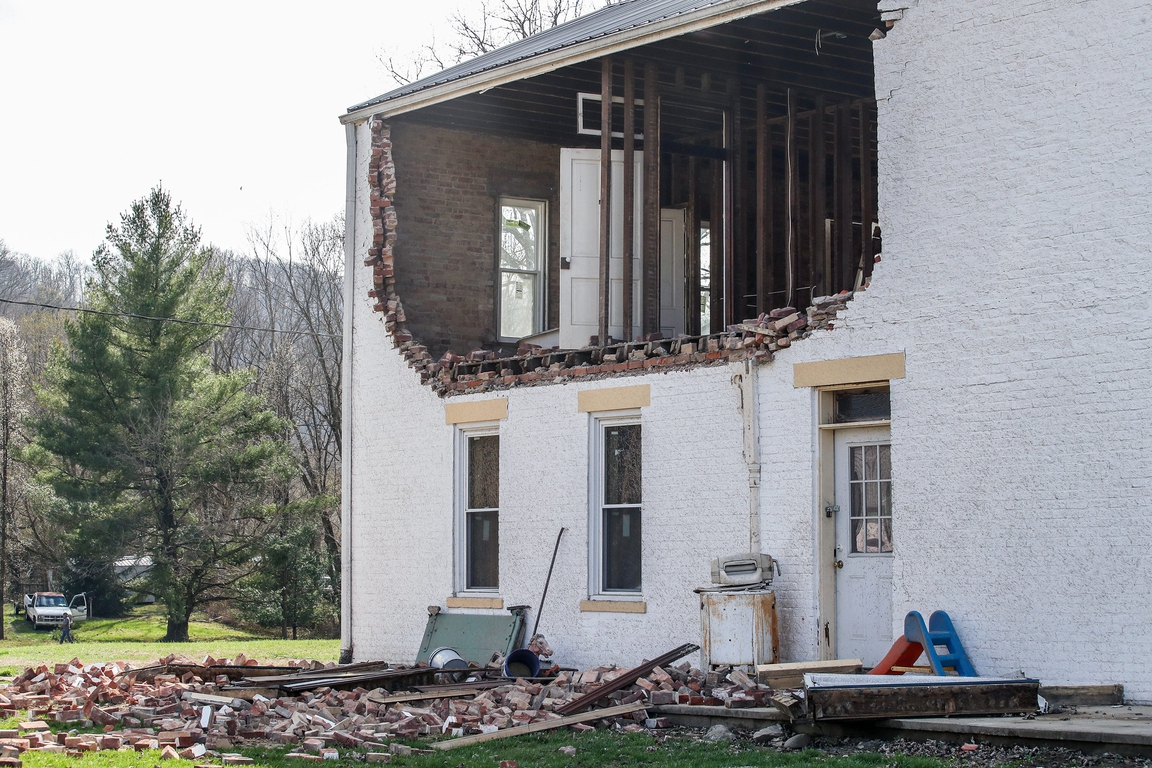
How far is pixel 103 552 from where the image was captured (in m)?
32.9

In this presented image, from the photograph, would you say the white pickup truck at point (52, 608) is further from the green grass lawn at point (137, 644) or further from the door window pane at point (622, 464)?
the door window pane at point (622, 464)

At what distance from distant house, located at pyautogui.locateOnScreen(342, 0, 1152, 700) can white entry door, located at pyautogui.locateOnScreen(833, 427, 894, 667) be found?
3 cm

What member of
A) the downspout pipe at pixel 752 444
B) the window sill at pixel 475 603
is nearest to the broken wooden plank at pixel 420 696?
the window sill at pixel 475 603

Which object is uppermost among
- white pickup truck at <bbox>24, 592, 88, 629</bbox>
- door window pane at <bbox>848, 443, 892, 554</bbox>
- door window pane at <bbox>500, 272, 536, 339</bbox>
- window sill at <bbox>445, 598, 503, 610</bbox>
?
door window pane at <bbox>500, 272, 536, 339</bbox>

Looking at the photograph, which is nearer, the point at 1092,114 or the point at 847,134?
the point at 1092,114

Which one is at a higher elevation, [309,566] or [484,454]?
[484,454]

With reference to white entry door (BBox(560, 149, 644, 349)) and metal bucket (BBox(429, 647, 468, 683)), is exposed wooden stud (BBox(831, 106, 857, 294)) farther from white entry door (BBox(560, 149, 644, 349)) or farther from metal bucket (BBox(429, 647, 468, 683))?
metal bucket (BBox(429, 647, 468, 683))

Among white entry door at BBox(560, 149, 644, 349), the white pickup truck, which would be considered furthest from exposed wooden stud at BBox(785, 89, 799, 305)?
the white pickup truck

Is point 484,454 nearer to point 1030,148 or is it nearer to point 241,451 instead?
point 1030,148

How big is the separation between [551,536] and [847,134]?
5.83 metres

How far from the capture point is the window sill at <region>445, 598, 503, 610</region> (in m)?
14.0

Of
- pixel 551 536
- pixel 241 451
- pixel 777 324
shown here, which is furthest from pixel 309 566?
pixel 777 324

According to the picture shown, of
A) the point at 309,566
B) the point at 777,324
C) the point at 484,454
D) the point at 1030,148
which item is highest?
the point at 1030,148

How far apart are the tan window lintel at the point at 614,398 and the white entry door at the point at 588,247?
117 cm
